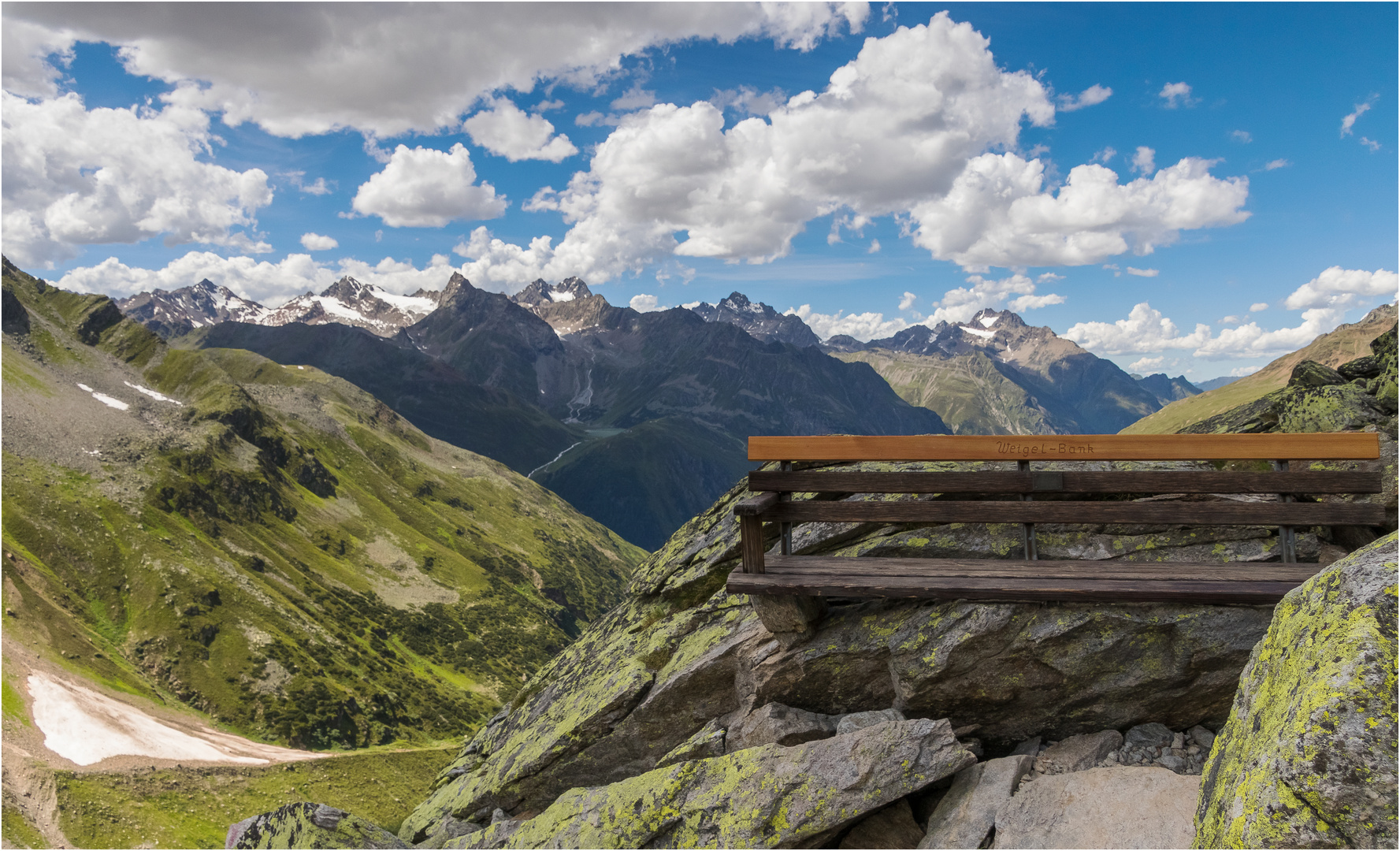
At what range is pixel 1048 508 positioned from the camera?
10922 mm

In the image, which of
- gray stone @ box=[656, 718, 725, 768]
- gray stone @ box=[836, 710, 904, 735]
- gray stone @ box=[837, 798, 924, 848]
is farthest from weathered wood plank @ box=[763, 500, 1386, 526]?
gray stone @ box=[837, 798, 924, 848]

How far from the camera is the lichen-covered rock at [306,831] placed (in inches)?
474

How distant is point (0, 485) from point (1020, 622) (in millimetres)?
188997

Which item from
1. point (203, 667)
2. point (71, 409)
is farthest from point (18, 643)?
point (71, 409)

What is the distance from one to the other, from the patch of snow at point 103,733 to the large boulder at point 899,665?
92562 mm

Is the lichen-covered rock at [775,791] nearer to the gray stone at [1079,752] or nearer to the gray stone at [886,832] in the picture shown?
the gray stone at [886,832]

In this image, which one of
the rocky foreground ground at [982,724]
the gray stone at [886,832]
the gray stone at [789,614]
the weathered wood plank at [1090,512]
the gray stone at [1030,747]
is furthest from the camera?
the gray stone at [789,614]

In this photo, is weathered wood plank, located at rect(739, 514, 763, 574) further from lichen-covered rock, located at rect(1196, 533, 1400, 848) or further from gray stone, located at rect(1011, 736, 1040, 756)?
lichen-covered rock, located at rect(1196, 533, 1400, 848)

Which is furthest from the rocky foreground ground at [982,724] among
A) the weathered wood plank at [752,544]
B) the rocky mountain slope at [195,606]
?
the rocky mountain slope at [195,606]

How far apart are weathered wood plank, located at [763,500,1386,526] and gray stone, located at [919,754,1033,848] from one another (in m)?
3.50

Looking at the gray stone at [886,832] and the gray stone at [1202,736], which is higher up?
the gray stone at [1202,736]

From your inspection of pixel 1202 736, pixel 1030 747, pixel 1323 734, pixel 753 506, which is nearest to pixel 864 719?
pixel 1030 747

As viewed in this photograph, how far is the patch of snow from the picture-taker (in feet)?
273

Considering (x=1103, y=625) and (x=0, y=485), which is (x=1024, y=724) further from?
(x=0, y=485)
